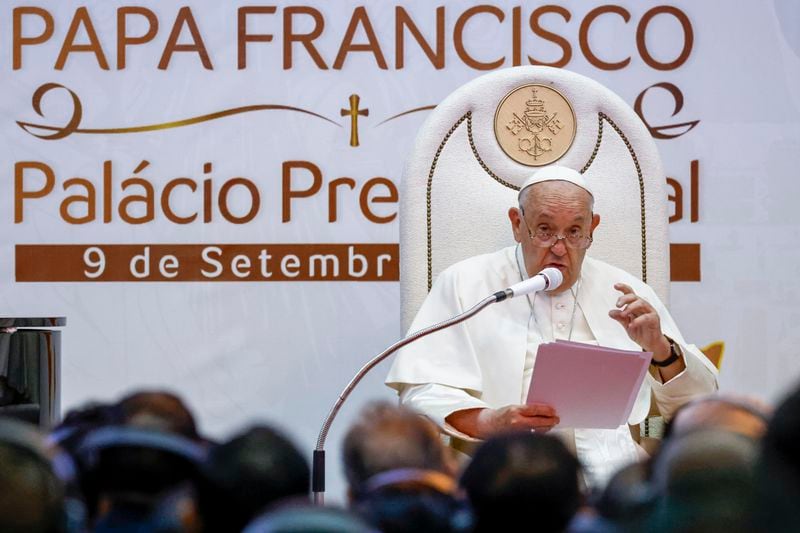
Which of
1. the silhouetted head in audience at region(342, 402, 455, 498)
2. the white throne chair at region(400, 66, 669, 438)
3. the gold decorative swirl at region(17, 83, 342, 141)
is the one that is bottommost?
the silhouetted head in audience at region(342, 402, 455, 498)

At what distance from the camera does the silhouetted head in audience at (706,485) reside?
457 millimetres

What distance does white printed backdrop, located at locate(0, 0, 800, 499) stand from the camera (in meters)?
4.80

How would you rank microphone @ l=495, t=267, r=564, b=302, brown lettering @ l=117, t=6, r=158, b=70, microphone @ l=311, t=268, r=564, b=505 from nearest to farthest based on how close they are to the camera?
microphone @ l=311, t=268, r=564, b=505
microphone @ l=495, t=267, r=564, b=302
brown lettering @ l=117, t=6, r=158, b=70

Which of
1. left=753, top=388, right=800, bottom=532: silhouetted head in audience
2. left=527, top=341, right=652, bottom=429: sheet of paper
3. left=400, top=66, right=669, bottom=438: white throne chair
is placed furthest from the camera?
left=400, top=66, right=669, bottom=438: white throne chair

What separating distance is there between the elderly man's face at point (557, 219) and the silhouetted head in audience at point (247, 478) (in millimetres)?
2786

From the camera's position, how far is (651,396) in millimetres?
3381

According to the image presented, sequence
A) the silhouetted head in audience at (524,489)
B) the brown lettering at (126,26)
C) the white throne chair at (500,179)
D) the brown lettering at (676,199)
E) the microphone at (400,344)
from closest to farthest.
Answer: the silhouetted head in audience at (524,489), the microphone at (400,344), the white throne chair at (500,179), the brown lettering at (676,199), the brown lettering at (126,26)

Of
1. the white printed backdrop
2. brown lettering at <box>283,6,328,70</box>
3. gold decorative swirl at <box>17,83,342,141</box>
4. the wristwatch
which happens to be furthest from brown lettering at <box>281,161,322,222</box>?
the wristwatch

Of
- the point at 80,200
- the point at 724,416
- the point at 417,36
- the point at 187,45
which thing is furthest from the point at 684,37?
the point at 724,416

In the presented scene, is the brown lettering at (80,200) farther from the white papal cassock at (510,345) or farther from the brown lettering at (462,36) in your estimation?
the white papal cassock at (510,345)

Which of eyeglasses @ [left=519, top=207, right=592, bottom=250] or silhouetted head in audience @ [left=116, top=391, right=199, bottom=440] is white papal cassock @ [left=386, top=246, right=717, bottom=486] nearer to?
eyeglasses @ [left=519, top=207, right=592, bottom=250]

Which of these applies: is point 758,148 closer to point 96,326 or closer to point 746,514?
point 96,326

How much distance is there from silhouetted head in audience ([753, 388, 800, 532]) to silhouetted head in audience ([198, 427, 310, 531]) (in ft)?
0.85

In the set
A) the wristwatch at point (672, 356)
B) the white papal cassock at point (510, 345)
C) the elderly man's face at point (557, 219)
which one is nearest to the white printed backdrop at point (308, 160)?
the white papal cassock at point (510, 345)
